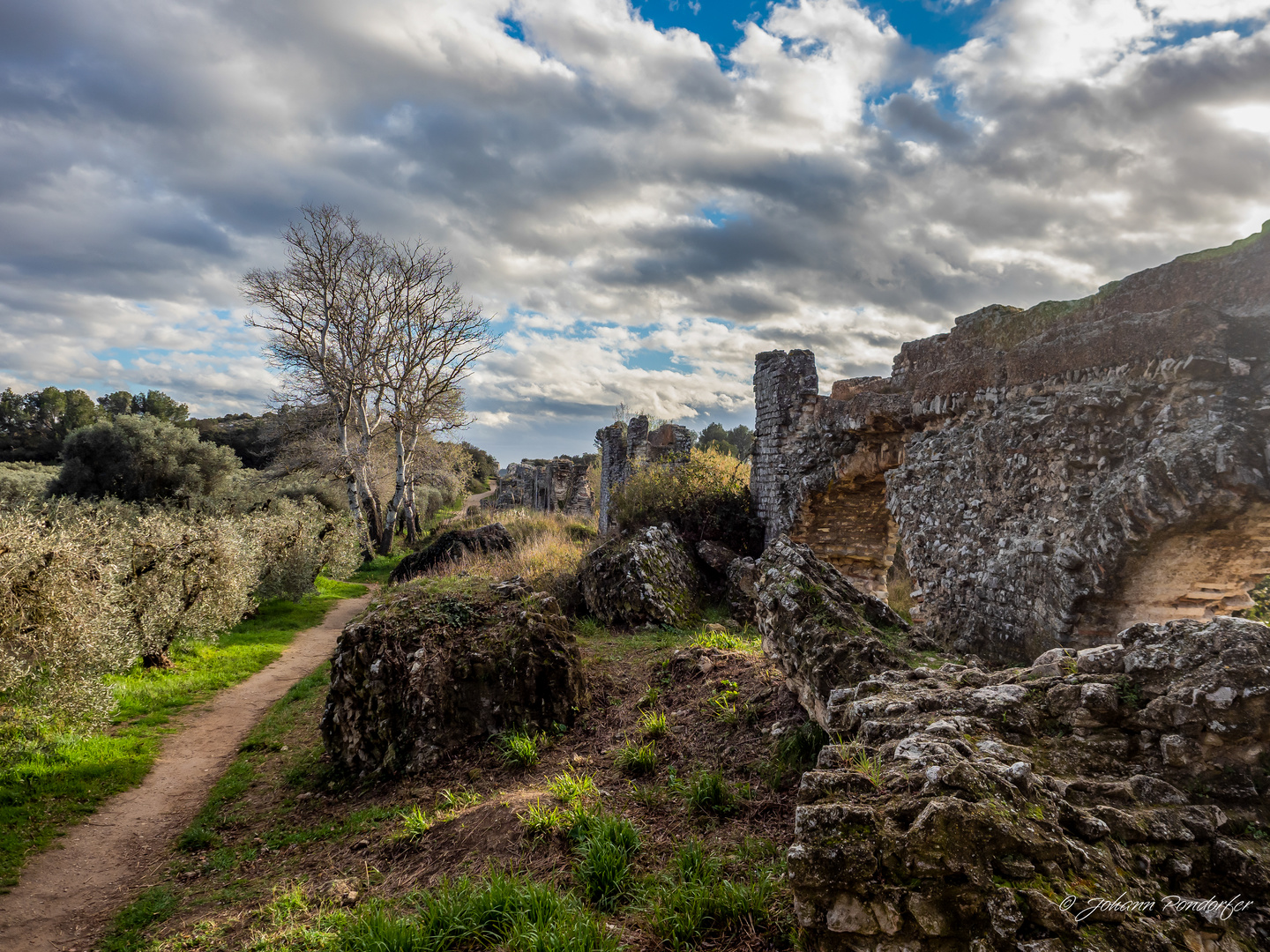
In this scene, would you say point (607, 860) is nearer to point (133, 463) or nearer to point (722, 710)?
point (722, 710)

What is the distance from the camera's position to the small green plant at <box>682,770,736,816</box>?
4141 millimetres

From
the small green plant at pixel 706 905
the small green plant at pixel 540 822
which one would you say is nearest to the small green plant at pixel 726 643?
the small green plant at pixel 540 822

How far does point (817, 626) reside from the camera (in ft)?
15.7

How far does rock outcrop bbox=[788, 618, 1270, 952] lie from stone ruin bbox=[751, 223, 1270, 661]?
1983 millimetres

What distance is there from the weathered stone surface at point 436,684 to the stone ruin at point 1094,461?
4.11 metres

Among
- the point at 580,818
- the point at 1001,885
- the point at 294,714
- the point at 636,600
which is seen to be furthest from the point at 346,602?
the point at 1001,885

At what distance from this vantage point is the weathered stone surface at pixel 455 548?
14.3m

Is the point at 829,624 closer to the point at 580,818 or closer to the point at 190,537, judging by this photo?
the point at 580,818

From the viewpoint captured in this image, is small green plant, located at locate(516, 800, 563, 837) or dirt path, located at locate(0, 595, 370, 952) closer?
small green plant, located at locate(516, 800, 563, 837)

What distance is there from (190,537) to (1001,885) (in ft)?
38.6

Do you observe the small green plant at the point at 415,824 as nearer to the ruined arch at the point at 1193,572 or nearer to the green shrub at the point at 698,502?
the ruined arch at the point at 1193,572

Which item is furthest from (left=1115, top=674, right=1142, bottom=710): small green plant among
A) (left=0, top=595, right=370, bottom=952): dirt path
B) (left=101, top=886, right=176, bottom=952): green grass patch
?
(left=0, top=595, right=370, bottom=952): dirt path

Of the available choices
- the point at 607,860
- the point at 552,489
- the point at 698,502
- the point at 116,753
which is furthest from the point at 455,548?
the point at 552,489

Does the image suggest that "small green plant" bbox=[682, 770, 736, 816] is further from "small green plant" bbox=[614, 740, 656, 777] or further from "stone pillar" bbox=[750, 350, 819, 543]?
"stone pillar" bbox=[750, 350, 819, 543]
